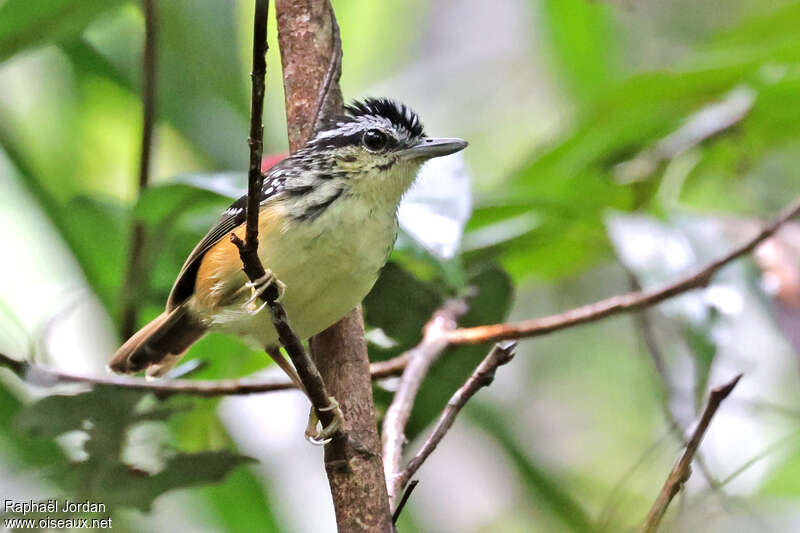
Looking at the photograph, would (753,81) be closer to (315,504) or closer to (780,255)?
(780,255)

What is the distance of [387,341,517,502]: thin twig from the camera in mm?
1875

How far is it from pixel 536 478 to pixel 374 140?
1488mm

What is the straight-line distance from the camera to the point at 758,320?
4.12m

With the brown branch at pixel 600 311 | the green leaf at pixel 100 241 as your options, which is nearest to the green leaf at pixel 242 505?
the green leaf at pixel 100 241

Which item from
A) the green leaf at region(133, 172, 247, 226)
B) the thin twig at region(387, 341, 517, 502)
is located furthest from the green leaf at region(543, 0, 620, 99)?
the thin twig at region(387, 341, 517, 502)

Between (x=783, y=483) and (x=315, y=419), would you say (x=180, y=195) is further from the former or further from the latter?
(x=783, y=483)

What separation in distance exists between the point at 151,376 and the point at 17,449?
64 centimetres

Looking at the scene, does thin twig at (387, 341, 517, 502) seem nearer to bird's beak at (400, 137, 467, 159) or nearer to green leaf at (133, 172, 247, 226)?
bird's beak at (400, 137, 467, 159)

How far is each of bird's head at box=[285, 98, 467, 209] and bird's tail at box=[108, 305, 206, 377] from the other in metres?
0.64

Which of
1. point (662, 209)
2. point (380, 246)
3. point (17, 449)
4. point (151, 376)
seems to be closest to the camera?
point (380, 246)

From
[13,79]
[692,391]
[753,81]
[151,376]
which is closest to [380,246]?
[151,376]

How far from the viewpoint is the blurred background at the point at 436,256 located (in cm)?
281

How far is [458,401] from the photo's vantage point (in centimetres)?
201

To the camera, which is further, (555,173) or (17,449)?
Result: (555,173)
